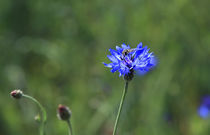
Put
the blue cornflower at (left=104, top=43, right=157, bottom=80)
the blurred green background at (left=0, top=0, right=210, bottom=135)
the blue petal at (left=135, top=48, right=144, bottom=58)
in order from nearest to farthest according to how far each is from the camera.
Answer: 1. the blue cornflower at (left=104, top=43, right=157, bottom=80)
2. the blue petal at (left=135, top=48, right=144, bottom=58)
3. the blurred green background at (left=0, top=0, right=210, bottom=135)

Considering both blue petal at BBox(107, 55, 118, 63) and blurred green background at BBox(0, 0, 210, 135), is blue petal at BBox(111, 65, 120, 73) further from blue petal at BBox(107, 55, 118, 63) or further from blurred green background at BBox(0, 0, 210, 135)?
blurred green background at BBox(0, 0, 210, 135)

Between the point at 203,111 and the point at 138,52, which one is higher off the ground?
the point at 203,111

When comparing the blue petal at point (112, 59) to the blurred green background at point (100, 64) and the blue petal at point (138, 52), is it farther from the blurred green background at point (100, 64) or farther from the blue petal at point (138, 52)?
the blurred green background at point (100, 64)

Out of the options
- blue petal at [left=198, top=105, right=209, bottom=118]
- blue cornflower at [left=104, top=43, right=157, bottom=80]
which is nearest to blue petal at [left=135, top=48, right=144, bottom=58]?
blue cornflower at [left=104, top=43, right=157, bottom=80]

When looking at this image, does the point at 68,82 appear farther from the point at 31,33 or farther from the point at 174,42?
the point at 174,42

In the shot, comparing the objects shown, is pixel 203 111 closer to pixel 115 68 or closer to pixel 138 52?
pixel 138 52

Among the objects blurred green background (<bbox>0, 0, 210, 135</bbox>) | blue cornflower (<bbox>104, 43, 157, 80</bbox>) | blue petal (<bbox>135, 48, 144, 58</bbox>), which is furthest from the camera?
blurred green background (<bbox>0, 0, 210, 135</bbox>)

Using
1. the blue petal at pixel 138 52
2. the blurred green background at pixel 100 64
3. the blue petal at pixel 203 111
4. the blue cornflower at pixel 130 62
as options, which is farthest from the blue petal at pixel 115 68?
the blue petal at pixel 203 111

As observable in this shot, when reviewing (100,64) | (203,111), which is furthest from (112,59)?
(100,64)
